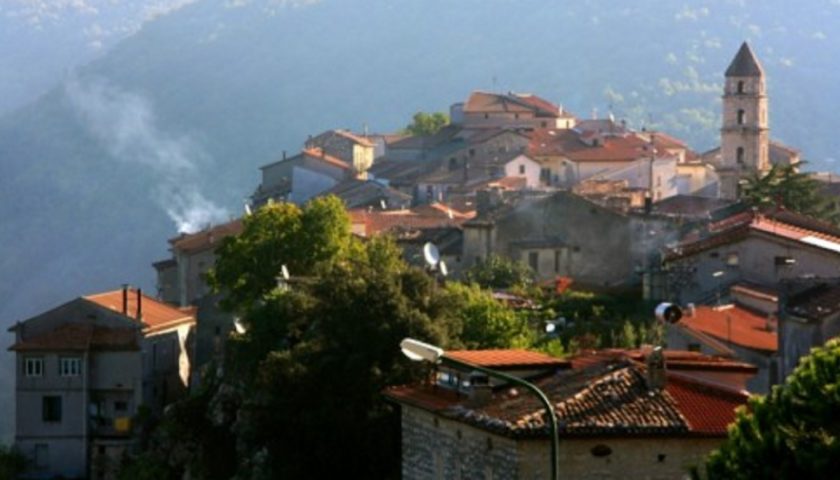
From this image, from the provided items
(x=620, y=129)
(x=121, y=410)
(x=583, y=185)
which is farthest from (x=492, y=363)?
(x=620, y=129)

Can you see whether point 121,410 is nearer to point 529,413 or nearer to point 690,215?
point 690,215

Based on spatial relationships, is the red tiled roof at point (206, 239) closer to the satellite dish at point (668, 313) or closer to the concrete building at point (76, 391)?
the concrete building at point (76, 391)

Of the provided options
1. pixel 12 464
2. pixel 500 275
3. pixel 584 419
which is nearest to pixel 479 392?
pixel 584 419

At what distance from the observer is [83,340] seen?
2410 inches

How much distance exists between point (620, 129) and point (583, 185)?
27841 millimetres

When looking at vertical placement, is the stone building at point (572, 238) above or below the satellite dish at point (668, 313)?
above

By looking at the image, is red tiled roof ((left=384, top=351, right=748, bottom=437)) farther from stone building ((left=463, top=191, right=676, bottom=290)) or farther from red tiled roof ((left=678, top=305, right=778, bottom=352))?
stone building ((left=463, top=191, right=676, bottom=290))

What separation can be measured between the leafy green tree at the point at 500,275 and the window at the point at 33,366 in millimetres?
9156

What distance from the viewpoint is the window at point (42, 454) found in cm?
6041

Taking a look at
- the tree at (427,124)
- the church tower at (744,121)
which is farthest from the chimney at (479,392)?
the tree at (427,124)

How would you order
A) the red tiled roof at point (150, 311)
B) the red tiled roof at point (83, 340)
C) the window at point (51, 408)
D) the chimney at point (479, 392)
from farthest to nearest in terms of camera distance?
the red tiled roof at point (150, 311), the red tiled roof at point (83, 340), the window at point (51, 408), the chimney at point (479, 392)

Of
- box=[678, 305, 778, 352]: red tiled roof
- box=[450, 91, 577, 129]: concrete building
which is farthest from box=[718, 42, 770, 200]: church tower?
box=[678, 305, 778, 352]: red tiled roof

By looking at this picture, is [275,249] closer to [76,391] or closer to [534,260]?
[76,391]

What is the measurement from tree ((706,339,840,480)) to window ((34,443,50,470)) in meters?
35.7
